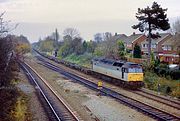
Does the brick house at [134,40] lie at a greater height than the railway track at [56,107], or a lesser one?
greater

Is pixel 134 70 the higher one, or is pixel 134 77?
pixel 134 70

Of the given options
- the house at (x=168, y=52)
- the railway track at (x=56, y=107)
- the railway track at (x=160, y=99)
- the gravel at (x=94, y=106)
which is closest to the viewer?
the railway track at (x=56, y=107)

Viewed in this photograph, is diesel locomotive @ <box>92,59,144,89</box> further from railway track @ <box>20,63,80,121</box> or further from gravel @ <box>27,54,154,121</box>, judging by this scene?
railway track @ <box>20,63,80,121</box>

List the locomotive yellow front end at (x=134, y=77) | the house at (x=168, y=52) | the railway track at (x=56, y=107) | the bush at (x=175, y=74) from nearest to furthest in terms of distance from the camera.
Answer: the railway track at (x=56, y=107)
the locomotive yellow front end at (x=134, y=77)
the bush at (x=175, y=74)
the house at (x=168, y=52)

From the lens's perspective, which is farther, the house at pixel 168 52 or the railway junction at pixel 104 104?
the house at pixel 168 52

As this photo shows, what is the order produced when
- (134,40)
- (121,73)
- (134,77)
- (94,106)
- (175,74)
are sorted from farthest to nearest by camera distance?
(134,40), (175,74), (121,73), (134,77), (94,106)

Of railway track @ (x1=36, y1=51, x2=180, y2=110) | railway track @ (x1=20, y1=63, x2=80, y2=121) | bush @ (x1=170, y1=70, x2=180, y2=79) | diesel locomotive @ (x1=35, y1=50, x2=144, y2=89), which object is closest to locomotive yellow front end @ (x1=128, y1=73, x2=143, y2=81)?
diesel locomotive @ (x1=35, y1=50, x2=144, y2=89)


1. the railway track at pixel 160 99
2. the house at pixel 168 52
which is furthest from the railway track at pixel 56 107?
the house at pixel 168 52

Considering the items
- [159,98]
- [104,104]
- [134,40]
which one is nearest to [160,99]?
[159,98]

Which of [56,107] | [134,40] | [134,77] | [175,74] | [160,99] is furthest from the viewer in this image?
[134,40]

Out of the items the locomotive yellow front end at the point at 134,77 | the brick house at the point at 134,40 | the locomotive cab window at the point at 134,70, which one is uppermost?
the brick house at the point at 134,40

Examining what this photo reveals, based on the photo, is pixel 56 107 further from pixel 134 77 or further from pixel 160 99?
pixel 134 77

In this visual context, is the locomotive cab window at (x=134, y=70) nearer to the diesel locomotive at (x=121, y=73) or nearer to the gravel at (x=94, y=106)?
the diesel locomotive at (x=121, y=73)

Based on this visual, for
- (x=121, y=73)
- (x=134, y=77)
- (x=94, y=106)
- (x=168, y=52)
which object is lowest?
(x=94, y=106)
